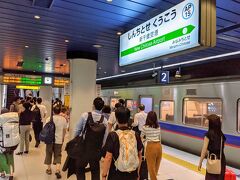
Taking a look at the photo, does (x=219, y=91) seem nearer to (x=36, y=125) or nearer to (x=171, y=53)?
(x=171, y=53)

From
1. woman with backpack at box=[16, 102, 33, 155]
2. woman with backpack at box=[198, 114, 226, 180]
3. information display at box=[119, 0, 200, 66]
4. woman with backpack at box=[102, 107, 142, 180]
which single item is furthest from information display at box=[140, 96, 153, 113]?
woman with backpack at box=[102, 107, 142, 180]

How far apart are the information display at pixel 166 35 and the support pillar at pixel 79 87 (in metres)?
3.29

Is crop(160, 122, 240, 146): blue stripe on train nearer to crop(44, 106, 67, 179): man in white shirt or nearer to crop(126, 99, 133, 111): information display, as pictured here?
crop(126, 99, 133, 111): information display

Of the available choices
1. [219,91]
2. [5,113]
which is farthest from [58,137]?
[219,91]

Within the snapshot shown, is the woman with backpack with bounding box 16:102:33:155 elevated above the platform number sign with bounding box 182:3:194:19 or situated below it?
below

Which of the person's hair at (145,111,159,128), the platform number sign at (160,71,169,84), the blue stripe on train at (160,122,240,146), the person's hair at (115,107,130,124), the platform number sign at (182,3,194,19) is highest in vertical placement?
the platform number sign at (182,3,194,19)

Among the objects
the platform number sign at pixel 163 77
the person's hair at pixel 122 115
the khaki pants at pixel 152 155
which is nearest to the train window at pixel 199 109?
the platform number sign at pixel 163 77

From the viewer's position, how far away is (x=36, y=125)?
311 inches

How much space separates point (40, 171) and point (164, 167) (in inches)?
111

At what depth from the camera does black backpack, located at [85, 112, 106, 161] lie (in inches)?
130

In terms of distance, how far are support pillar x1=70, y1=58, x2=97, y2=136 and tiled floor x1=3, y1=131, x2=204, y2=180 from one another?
165cm

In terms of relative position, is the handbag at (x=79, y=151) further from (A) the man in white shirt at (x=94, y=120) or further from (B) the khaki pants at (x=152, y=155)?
(B) the khaki pants at (x=152, y=155)

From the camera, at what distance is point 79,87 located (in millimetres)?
7324

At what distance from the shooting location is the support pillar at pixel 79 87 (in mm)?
Result: 7324
